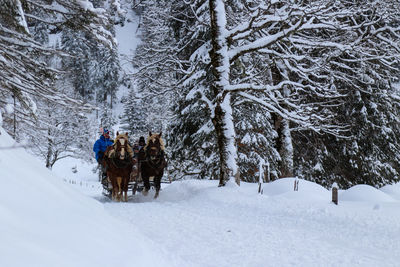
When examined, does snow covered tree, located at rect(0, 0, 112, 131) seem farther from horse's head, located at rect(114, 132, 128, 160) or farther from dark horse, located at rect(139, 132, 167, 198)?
dark horse, located at rect(139, 132, 167, 198)

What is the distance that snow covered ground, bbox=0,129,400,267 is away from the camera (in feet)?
9.77

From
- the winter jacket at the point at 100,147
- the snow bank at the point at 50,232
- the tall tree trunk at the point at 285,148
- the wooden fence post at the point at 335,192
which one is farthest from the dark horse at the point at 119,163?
the tall tree trunk at the point at 285,148

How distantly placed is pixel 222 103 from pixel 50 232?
26.8 feet

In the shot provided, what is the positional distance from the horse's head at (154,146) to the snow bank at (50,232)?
702 centimetres

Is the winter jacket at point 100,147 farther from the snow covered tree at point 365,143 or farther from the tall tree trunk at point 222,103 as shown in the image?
the snow covered tree at point 365,143

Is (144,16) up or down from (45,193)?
up

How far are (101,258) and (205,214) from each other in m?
4.80

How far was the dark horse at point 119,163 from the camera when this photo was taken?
1096cm

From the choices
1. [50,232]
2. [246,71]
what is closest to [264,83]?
[246,71]

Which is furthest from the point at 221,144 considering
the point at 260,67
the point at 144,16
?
the point at 144,16

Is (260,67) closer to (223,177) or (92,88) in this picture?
(223,177)

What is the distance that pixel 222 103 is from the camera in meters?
10.8

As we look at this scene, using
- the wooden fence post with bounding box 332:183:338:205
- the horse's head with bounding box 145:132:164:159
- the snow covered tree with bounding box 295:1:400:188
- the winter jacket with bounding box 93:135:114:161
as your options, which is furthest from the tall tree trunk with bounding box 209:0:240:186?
the snow covered tree with bounding box 295:1:400:188

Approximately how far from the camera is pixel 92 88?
6906 cm
